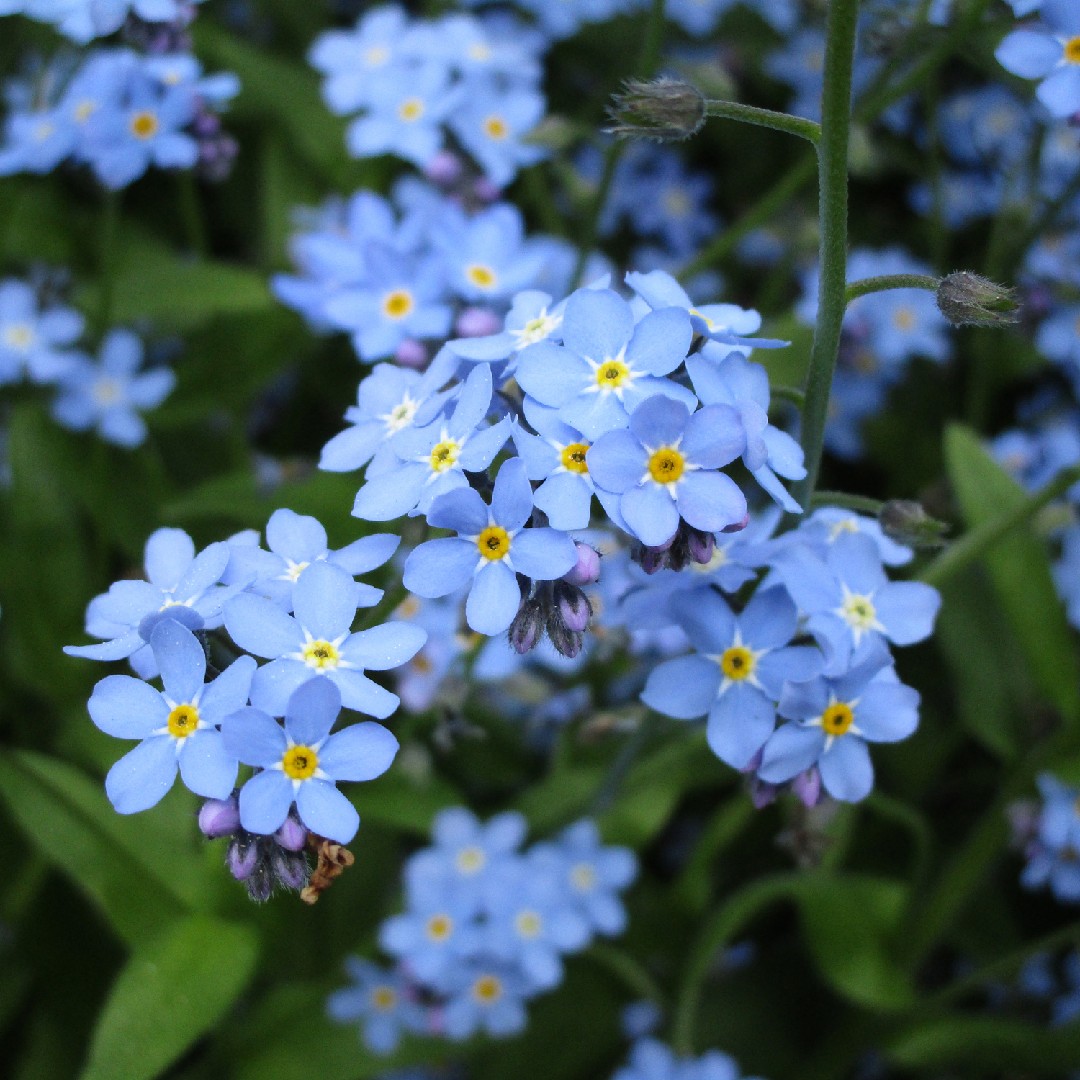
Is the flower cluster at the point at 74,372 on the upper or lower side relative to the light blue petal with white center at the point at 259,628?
lower

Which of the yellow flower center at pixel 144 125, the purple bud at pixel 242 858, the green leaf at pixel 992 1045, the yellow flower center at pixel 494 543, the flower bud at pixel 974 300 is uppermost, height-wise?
the flower bud at pixel 974 300

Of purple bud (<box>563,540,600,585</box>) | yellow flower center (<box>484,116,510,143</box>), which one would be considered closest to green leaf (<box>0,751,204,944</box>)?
purple bud (<box>563,540,600,585</box>)

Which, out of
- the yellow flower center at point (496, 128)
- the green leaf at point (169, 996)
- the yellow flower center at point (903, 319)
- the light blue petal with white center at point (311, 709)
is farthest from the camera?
the yellow flower center at point (903, 319)

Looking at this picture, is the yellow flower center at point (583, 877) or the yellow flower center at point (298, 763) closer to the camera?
the yellow flower center at point (298, 763)

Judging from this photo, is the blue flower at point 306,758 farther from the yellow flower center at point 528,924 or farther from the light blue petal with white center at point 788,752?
the yellow flower center at point 528,924

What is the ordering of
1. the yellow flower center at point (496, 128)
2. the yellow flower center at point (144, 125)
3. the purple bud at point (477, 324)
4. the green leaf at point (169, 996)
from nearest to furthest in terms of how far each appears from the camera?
the green leaf at point (169, 996) → the purple bud at point (477, 324) → the yellow flower center at point (144, 125) → the yellow flower center at point (496, 128)

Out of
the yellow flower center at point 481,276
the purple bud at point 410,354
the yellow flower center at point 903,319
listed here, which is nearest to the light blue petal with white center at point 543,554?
the purple bud at point 410,354

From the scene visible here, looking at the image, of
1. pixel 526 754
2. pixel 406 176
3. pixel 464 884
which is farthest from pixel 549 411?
pixel 406 176
